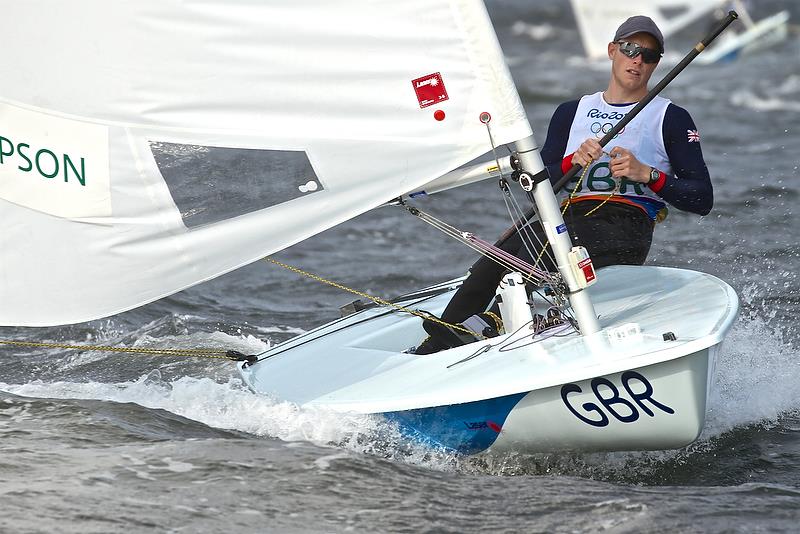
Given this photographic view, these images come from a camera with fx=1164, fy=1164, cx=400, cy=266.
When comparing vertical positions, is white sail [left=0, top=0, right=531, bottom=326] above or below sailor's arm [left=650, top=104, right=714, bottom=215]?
above

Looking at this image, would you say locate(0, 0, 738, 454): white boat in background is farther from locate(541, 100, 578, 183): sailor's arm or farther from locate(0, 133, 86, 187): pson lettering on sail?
locate(541, 100, 578, 183): sailor's arm

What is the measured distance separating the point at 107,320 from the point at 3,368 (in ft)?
2.91

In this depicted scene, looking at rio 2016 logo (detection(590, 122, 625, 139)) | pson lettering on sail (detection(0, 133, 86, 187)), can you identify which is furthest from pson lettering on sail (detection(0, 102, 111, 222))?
rio 2016 logo (detection(590, 122, 625, 139))

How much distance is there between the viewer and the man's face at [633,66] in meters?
3.39

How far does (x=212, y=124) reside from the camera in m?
3.01

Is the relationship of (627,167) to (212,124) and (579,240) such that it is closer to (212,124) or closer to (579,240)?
(579,240)

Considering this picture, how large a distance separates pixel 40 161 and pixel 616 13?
1310 centimetres

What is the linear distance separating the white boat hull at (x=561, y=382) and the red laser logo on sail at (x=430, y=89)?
72cm

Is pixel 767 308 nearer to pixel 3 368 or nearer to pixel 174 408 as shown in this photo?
pixel 174 408

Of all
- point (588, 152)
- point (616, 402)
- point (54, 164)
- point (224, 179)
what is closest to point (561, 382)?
point (616, 402)

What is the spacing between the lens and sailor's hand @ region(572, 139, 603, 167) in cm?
313

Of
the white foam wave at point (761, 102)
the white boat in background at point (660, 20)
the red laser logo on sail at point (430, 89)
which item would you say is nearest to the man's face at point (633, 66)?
the red laser logo on sail at point (430, 89)

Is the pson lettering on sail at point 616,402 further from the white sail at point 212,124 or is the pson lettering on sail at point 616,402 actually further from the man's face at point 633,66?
the man's face at point 633,66

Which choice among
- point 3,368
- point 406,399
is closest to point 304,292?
point 3,368
